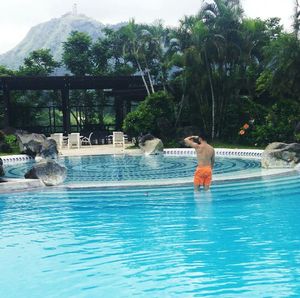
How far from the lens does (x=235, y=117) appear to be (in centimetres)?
2188

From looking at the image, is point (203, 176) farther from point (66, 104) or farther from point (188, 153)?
point (66, 104)

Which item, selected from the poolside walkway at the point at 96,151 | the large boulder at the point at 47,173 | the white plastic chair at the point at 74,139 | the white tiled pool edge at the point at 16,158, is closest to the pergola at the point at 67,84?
the white plastic chair at the point at 74,139

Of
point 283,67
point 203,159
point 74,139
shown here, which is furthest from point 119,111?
point 203,159

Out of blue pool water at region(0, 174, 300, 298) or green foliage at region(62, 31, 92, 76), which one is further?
green foliage at region(62, 31, 92, 76)

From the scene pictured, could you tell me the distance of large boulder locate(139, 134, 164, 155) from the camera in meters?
19.4

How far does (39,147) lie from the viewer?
19.1 meters

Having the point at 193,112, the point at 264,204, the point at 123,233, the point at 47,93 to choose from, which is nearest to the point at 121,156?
the point at 193,112

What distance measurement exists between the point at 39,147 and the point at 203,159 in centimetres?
1120

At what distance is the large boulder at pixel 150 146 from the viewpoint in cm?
1936

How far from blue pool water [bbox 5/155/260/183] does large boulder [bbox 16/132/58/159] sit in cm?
68

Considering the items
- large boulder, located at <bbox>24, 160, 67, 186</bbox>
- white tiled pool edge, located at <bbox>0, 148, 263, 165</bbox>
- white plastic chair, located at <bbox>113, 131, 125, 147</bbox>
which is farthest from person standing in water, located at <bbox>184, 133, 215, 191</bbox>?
white plastic chair, located at <bbox>113, 131, 125, 147</bbox>

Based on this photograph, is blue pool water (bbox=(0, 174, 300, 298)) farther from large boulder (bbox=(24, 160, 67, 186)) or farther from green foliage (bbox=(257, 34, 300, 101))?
green foliage (bbox=(257, 34, 300, 101))

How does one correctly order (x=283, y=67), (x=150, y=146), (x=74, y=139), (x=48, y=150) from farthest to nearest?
(x=74, y=139)
(x=150, y=146)
(x=283, y=67)
(x=48, y=150)

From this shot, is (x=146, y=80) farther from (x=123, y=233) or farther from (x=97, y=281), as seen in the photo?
(x=97, y=281)
